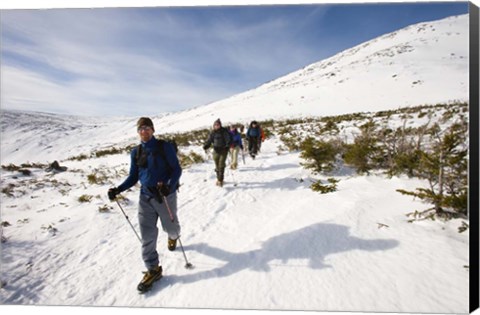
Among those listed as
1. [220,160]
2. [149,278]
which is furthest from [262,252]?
[220,160]

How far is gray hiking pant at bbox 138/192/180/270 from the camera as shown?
120 inches

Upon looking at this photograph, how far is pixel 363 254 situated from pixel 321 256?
0.53 metres

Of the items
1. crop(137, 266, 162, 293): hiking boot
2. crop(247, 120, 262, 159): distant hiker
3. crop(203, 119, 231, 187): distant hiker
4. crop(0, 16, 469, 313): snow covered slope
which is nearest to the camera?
crop(0, 16, 469, 313): snow covered slope

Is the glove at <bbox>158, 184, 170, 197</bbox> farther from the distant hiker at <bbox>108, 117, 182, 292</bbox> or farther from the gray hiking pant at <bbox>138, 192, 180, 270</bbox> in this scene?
the gray hiking pant at <bbox>138, 192, 180, 270</bbox>

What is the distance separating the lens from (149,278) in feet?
9.74

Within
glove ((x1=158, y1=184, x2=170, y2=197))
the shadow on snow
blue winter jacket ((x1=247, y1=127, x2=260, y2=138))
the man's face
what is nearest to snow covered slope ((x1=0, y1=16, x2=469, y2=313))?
the shadow on snow

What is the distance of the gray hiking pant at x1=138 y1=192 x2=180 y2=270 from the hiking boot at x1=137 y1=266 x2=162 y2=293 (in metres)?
0.06

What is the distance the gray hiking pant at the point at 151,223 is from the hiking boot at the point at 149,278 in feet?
0.20

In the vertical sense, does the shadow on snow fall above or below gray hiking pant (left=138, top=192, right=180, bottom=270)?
below

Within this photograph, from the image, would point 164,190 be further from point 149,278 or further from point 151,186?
point 149,278

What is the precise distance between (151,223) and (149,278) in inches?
26.8

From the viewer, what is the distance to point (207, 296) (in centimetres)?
280

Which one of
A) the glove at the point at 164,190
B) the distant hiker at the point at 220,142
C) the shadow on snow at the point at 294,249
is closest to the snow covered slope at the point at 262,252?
the shadow on snow at the point at 294,249

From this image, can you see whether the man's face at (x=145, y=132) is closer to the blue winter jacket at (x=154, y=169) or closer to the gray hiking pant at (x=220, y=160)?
the blue winter jacket at (x=154, y=169)
